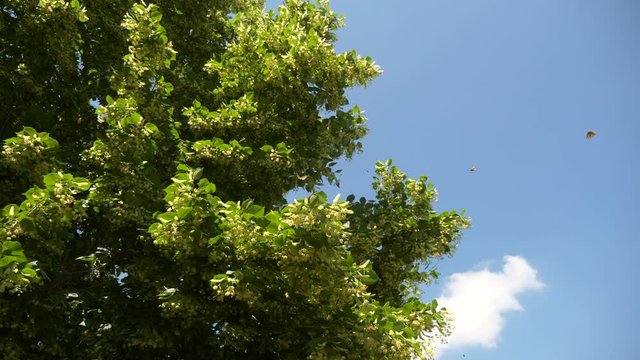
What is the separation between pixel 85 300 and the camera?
6.64m

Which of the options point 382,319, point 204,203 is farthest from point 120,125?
point 382,319

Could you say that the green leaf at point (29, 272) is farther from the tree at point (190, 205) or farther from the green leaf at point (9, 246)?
the green leaf at point (9, 246)

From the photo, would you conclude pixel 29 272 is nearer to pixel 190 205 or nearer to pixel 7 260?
pixel 7 260

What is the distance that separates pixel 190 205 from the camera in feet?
18.4

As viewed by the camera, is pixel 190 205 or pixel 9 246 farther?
pixel 190 205

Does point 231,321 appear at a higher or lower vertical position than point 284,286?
lower

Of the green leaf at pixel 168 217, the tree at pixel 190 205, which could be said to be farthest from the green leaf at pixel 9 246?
the green leaf at pixel 168 217

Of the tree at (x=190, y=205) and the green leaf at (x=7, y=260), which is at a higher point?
the tree at (x=190, y=205)

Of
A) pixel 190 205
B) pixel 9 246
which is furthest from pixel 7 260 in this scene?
pixel 190 205

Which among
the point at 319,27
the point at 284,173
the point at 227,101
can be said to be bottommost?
the point at 284,173

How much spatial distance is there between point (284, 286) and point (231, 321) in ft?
3.12

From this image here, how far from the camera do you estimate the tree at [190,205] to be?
218 inches

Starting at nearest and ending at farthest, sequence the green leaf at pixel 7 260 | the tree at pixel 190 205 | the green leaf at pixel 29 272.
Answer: the green leaf at pixel 7 260, the green leaf at pixel 29 272, the tree at pixel 190 205

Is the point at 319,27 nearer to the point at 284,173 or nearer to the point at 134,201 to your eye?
the point at 284,173
